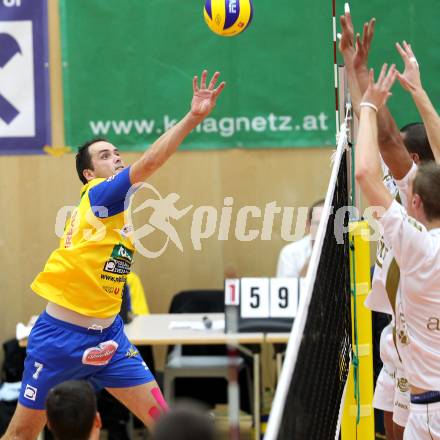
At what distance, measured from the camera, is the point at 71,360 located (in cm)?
564

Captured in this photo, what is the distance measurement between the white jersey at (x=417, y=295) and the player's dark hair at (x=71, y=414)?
4.73ft

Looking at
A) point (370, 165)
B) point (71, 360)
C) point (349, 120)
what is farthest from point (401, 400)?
point (71, 360)

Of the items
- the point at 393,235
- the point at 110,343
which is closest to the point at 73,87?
the point at 110,343

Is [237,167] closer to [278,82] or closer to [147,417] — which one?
[278,82]

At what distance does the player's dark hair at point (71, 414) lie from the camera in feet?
12.2

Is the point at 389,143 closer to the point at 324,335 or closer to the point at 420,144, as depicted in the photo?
the point at 420,144

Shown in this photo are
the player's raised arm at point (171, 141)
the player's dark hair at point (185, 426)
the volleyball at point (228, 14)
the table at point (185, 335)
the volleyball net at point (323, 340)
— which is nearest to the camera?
the player's dark hair at point (185, 426)

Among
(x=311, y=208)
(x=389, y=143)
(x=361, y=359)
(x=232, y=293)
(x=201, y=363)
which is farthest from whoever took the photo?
(x=311, y=208)

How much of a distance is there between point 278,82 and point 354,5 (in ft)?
3.56

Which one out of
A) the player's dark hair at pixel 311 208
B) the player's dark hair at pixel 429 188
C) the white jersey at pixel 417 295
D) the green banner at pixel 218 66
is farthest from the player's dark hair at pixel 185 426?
the green banner at pixel 218 66

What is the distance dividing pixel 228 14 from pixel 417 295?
353 centimetres

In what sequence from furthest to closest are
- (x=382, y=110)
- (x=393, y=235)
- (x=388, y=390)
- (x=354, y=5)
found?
(x=354, y=5), (x=388, y=390), (x=382, y=110), (x=393, y=235)

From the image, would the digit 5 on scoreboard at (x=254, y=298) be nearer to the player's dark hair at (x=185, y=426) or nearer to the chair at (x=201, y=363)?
the chair at (x=201, y=363)

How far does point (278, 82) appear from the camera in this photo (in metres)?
9.35
